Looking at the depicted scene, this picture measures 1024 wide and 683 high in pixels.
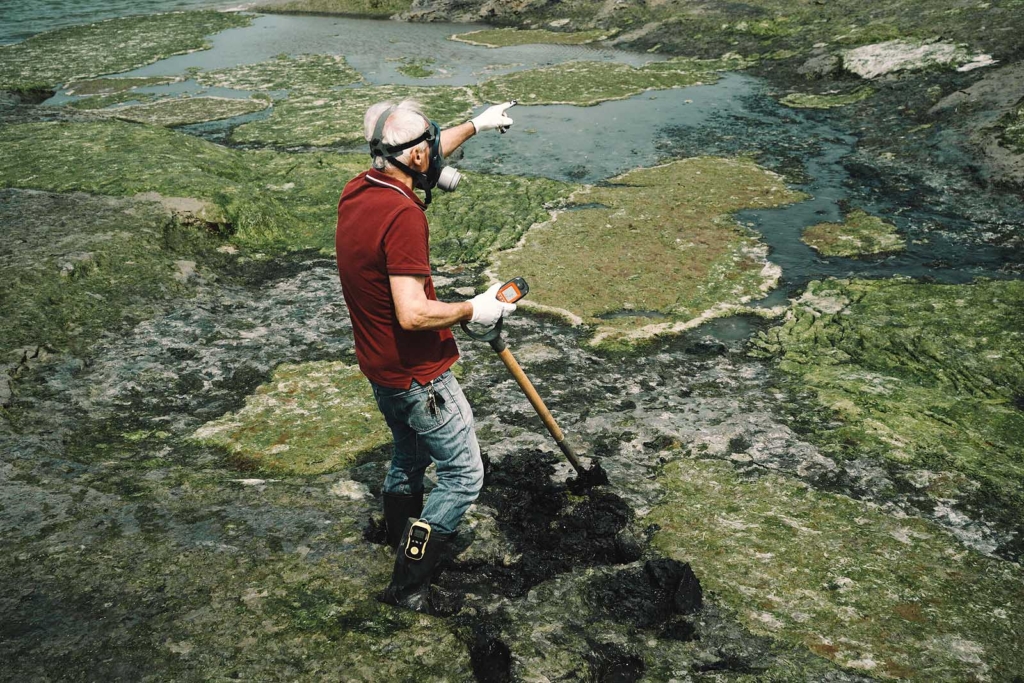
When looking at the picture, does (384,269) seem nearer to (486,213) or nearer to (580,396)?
(580,396)

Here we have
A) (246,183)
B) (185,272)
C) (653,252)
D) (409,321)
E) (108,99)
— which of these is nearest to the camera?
(409,321)

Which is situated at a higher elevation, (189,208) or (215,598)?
(189,208)

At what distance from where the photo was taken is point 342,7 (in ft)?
85.1

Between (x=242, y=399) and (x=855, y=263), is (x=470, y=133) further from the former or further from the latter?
(x=855, y=263)

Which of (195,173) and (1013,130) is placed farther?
(195,173)

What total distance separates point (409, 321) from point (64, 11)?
35257mm

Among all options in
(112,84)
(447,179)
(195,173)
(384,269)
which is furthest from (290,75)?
(384,269)

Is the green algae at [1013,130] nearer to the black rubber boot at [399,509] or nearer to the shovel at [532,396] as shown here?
the shovel at [532,396]

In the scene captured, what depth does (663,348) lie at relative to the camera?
5.93 m

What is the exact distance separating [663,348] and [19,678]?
4.65m

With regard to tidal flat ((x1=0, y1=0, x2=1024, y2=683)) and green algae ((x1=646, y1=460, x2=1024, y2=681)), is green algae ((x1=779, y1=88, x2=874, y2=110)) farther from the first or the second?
green algae ((x1=646, y1=460, x2=1024, y2=681))

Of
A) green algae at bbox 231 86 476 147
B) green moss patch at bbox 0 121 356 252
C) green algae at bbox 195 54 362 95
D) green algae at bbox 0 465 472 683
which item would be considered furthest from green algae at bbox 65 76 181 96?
green algae at bbox 0 465 472 683

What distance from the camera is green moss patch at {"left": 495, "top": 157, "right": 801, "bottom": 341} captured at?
655 cm

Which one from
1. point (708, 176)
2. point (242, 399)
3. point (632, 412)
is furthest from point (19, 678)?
point (708, 176)
